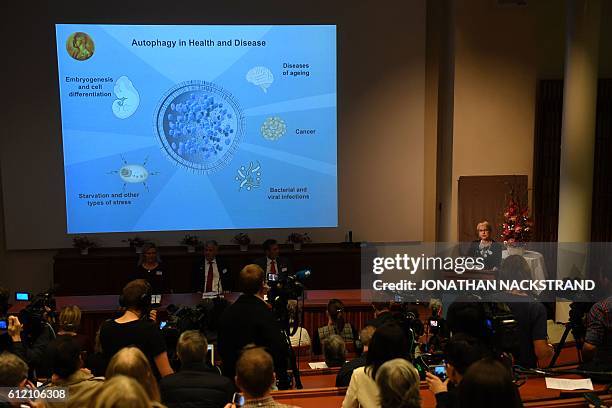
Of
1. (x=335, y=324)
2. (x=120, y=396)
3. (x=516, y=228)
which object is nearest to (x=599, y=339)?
(x=335, y=324)

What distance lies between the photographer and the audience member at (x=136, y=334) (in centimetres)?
330

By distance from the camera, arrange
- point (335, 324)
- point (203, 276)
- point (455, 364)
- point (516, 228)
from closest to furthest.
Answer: point (455, 364) → point (335, 324) → point (203, 276) → point (516, 228)

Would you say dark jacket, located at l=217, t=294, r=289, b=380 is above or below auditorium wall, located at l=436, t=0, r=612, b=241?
below

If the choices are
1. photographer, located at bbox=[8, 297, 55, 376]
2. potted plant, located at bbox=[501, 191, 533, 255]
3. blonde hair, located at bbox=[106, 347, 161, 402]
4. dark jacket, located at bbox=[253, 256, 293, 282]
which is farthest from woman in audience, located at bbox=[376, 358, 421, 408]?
potted plant, located at bbox=[501, 191, 533, 255]

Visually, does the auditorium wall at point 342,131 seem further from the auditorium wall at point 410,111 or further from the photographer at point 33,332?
the photographer at point 33,332

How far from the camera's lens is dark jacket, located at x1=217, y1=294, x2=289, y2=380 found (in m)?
3.65

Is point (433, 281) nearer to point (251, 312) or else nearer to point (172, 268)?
point (172, 268)

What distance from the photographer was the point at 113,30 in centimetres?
768

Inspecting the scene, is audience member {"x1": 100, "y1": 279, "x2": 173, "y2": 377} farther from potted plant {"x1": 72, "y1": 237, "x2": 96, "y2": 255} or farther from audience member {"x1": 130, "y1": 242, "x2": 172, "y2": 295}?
potted plant {"x1": 72, "y1": 237, "x2": 96, "y2": 255}

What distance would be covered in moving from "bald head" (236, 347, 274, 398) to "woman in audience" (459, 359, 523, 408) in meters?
0.74

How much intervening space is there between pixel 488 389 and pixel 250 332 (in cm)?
181

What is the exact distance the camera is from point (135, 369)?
7.90 feet

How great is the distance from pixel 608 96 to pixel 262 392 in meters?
7.57

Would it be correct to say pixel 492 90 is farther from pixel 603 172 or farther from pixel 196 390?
pixel 196 390
